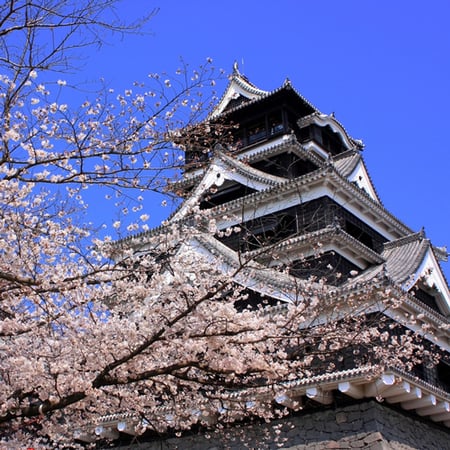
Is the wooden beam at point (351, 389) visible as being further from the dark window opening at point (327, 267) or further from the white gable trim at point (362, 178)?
the white gable trim at point (362, 178)

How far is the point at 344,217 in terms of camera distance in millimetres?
16625

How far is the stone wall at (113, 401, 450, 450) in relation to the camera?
34.1ft

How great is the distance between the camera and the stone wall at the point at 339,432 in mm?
10383

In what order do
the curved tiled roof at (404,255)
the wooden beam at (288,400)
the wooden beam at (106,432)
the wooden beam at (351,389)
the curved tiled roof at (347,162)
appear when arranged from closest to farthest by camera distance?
1. the wooden beam at (351,389)
2. the wooden beam at (288,400)
3. the wooden beam at (106,432)
4. the curved tiled roof at (404,255)
5. the curved tiled roof at (347,162)

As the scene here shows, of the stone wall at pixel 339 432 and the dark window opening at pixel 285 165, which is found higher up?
the dark window opening at pixel 285 165

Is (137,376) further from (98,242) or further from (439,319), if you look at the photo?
(439,319)

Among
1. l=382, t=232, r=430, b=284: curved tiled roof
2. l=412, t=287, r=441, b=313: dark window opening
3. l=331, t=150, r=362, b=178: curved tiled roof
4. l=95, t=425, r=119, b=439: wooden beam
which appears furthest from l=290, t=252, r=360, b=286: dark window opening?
l=95, t=425, r=119, b=439: wooden beam

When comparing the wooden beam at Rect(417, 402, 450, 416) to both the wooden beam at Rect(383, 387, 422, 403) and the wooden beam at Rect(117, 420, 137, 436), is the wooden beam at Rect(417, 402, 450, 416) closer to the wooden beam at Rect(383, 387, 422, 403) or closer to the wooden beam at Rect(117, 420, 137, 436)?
the wooden beam at Rect(383, 387, 422, 403)

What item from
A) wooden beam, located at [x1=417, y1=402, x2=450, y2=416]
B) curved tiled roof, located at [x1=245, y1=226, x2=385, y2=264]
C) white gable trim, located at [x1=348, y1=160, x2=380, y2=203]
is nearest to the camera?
wooden beam, located at [x1=417, y1=402, x2=450, y2=416]

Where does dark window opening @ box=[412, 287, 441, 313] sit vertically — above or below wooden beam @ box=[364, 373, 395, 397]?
above

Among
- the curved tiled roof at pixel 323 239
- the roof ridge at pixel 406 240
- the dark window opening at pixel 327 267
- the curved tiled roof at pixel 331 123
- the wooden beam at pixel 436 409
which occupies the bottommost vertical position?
the wooden beam at pixel 436 409

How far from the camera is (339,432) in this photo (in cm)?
1060

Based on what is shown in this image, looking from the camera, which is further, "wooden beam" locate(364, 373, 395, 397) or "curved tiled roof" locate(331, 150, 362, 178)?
"curved tiled roof" locate(331, 150, 362, 178)

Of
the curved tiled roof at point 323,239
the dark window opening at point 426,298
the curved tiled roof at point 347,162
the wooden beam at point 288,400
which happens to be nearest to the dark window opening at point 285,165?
the curved tiled roof at point 347,162
